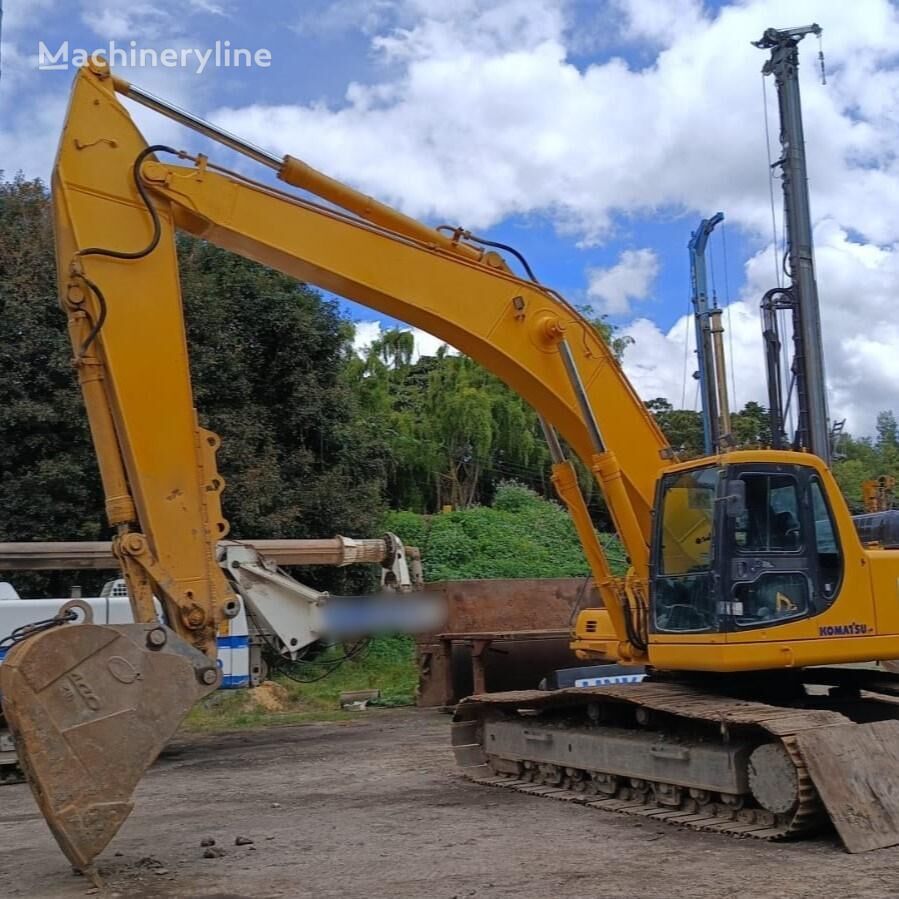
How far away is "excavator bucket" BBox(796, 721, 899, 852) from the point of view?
625 centimetres

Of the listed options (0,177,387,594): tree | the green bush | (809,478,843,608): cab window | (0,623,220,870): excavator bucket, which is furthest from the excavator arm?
the green bush

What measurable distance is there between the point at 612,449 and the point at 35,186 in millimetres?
16517

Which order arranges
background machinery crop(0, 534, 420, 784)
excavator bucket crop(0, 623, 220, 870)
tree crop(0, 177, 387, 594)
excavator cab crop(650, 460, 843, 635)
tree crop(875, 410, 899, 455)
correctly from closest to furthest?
1. excavator bucket crop(0, 623, 220, 870)
2. excavator cab crop(650, 460, 843, 635)
3. background machinery crop(0, 534, 420, 784)
4. tree crop(0, 177, 387, 594)
5. tree crop(875, 410, 899, 455)

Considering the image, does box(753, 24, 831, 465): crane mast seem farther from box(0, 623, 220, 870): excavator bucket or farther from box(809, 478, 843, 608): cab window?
box(0, 623, 220, 870): excavator bucket

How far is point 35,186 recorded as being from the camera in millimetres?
21062

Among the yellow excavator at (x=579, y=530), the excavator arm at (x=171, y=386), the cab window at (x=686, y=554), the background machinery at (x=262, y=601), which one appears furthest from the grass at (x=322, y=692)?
the cab window at (x=686, y=554)

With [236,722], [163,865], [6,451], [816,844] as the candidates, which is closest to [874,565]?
[816,844]

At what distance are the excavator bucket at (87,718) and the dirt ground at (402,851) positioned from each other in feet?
1.74

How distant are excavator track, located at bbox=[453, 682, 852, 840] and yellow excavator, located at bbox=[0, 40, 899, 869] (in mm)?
21

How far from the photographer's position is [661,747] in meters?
7.52

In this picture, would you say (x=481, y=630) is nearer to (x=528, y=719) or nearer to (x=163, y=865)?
(x=528, y=719)

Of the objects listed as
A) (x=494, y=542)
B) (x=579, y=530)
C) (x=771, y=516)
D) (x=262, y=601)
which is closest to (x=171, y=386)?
(x=579, y=530)

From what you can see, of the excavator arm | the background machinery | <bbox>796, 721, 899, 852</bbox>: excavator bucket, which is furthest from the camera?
the background machinery

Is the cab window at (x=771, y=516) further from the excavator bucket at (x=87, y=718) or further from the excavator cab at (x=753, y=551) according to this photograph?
the excavator bucket at (x=87, y=718)
